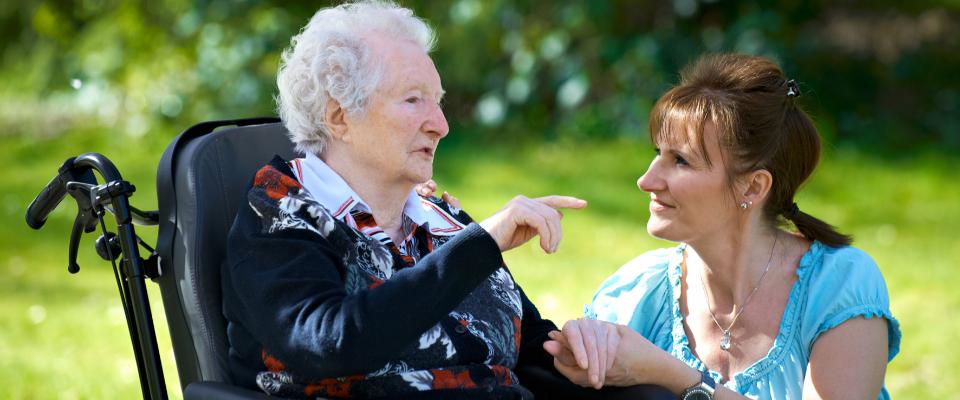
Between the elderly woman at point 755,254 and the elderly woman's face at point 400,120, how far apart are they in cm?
60

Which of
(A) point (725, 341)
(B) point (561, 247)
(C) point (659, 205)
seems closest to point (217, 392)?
(C) point (659, 205)

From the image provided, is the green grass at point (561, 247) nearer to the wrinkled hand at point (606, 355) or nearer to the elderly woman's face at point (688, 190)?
the elderly woman's face at point (688, 190)

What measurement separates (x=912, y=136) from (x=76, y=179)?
628cm

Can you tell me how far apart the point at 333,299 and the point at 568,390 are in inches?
26.8

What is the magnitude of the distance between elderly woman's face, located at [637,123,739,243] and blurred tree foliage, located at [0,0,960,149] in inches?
184

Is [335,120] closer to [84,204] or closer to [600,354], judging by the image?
[84,204]

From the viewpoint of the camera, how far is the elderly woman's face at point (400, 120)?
90.8 inches

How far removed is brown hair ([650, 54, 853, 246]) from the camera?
105 inches

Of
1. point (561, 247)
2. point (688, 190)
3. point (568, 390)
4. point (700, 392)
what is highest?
point (561, 247)

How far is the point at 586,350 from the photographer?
2291 mm

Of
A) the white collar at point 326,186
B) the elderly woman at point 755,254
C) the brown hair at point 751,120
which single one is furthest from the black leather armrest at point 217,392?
the brown hair at point 751,120

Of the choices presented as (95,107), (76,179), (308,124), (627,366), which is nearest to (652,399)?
(627,366)

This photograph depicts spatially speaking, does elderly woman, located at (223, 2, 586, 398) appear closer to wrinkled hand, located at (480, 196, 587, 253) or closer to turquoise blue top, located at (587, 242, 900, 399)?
wrinkled hand, located at (480, 196, 587, 253)

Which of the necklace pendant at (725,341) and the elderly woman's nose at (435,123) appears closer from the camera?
the elderly woman's nose at (435,123)
